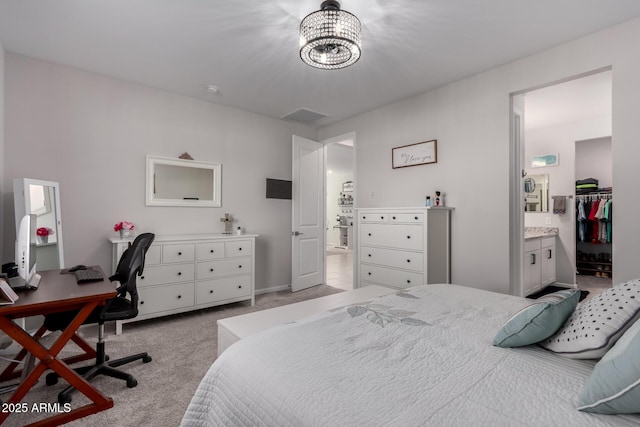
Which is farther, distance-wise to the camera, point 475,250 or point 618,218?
point 475,250

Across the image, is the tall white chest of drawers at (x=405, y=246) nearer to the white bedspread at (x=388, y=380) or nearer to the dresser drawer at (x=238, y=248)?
the dresser drawer at (x=238, y=248)

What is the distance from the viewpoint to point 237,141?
426 centimetres

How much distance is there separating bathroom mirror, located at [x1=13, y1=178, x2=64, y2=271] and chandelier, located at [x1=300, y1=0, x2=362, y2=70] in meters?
2.53

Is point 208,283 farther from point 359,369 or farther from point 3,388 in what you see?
point 359,369

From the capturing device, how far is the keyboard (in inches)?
80.0

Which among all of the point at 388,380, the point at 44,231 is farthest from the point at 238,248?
the point at 388,380

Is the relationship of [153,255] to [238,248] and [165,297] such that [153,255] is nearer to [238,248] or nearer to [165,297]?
[165,297]

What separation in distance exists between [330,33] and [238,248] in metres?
2.63

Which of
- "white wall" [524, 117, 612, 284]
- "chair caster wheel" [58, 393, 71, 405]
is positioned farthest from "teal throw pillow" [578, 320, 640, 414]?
"white wall" [524, 117, 612, 284]

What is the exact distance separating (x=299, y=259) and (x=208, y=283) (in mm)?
1412

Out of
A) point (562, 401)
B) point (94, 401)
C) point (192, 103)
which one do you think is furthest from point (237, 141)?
point (562, 401)

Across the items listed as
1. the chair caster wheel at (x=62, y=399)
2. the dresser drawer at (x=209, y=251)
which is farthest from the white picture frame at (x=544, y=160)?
the chair caster wheel at (x=62, y=399)

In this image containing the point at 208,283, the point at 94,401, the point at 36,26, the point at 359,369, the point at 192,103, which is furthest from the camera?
the point at 192,103

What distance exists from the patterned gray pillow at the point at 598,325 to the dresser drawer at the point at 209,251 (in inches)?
124
